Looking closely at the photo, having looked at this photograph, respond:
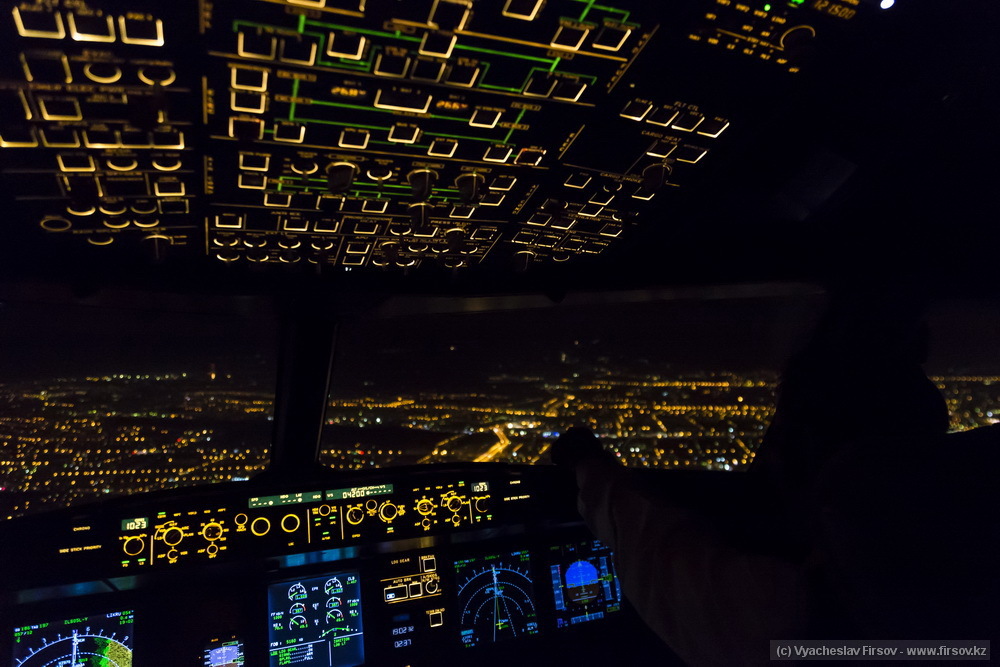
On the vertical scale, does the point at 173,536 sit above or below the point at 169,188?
below

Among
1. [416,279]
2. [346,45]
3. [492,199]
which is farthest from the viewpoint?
[416,279]

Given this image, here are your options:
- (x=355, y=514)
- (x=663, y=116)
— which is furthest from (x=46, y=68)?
(x=355, y=514)

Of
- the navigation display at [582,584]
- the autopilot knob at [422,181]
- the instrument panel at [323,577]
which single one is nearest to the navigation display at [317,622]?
the instrument panel at [323,577]

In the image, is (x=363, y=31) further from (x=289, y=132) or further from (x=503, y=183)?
(x=503, y=183)

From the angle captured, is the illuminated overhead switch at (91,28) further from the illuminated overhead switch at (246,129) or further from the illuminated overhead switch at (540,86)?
the illuminated overhead switch at (540,86)

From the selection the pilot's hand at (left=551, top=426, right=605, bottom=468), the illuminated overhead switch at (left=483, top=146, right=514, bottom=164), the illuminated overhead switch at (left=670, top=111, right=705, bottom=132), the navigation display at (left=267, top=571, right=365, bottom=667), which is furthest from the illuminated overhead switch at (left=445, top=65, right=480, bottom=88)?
the navigation display at (left=267, top=571, right=365, bottom=667)

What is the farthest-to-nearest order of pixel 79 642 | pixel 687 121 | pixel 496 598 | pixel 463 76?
pixel 496 598 → pixel 79 642 → pixel 687 121 → pixel 463 76
